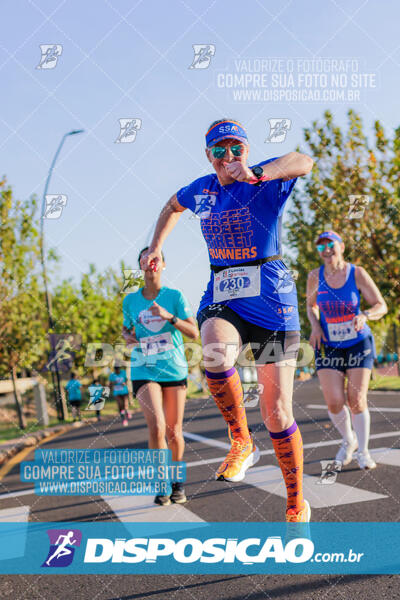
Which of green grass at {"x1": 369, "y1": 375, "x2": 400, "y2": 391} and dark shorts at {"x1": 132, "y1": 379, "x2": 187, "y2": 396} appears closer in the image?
dark shorts at {"x1": 132, "y1": 379, "x2": 187, "y2": 396}

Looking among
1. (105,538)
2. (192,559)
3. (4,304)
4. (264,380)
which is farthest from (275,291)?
(4,304)

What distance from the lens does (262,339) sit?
3154mm

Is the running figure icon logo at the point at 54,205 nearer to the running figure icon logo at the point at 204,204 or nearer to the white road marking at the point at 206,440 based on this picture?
the running figure icon logo at the point at 204,204

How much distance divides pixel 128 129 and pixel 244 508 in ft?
10.6

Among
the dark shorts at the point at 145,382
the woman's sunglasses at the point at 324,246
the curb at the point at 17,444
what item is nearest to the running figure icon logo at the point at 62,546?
the dark shorts at the point at 145,382

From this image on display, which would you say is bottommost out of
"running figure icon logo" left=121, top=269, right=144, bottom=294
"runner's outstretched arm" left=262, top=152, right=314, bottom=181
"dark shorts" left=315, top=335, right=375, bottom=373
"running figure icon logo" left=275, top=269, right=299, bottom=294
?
"dark shorts" left=315, top=335, right=375, bottom=373

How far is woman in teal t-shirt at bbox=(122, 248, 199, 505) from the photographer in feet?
17.9

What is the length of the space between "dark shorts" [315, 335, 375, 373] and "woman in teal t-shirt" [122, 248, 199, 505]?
1450 mm

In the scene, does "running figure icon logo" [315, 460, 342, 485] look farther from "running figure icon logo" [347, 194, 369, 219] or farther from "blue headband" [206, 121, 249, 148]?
"blue headband" [206, 121, 249, 148]

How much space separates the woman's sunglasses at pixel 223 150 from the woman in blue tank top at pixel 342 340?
120 inches

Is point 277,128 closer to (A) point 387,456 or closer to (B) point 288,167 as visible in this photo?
(B) point 288,167

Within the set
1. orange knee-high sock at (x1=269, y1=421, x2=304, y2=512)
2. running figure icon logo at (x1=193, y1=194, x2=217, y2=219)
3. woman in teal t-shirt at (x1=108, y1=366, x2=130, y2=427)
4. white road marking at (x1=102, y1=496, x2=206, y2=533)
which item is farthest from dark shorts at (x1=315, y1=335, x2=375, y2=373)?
woman in teal t-shirt at (x1=108, y1=366, x2=130, y2=427)

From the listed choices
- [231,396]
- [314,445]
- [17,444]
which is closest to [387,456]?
[314,445]

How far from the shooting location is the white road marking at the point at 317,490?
480 centimetres
